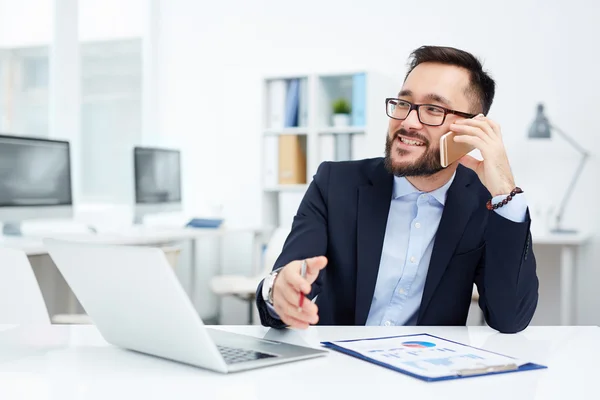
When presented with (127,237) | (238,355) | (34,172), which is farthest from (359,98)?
(238,355)

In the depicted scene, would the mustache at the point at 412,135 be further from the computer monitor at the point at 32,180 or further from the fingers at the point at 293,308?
the computer monitor at the point at 32,180

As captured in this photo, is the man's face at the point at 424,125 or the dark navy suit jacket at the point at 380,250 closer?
the dark navy suit jacket at the point at 380,250

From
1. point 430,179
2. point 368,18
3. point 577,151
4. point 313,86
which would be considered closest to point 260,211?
point 313,86

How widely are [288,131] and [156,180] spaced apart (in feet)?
3.18

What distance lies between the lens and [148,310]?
1.08 m

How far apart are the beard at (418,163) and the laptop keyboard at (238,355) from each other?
77cm

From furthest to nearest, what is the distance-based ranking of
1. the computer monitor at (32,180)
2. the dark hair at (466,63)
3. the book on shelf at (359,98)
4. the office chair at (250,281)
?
the book on shelf at (359,98), the office chair at (250,281), the computer monitor at (32,180), the dark hair at (466,63)

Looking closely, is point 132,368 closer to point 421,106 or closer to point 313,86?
point 421,106

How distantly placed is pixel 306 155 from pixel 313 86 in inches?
19.3

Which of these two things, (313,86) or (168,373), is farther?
(313,86)

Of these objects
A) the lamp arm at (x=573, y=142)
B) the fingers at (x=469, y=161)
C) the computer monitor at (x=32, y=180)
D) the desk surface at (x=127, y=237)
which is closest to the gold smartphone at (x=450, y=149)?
the fingers at (x=469, y=161)

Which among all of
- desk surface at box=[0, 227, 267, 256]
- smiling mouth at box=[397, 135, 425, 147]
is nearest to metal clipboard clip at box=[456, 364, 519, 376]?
smiling mouth at box=[397, 135, 425, 147]

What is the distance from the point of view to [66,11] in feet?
15.9

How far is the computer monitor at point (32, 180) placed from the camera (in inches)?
139
